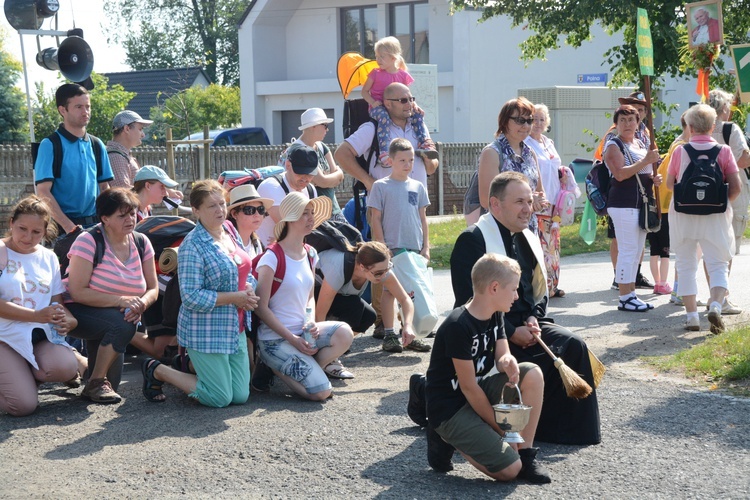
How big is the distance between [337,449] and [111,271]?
221 centimetres

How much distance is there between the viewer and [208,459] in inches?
216

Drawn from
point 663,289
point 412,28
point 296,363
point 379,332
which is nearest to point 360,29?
point 412,28

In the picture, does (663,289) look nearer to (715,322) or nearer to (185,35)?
(715,322)

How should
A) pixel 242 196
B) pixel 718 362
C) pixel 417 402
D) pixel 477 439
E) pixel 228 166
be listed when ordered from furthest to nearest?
pixel 228 166
pixel 242 196
pixel 718 362
pixel 417 402
pixel 477 439

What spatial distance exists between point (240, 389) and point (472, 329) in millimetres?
2200

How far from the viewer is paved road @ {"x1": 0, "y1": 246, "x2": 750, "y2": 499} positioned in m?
5.00

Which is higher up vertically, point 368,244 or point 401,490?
point 368,244

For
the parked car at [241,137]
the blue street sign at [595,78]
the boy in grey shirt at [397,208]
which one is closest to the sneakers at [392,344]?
the boy in grey shirt at [397,208]

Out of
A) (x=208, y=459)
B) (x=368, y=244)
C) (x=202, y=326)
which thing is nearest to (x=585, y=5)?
(x=368, y=244)

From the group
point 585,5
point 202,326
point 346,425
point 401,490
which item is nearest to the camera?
point 401,490

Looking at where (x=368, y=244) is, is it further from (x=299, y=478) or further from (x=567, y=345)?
(x=299, y=478)

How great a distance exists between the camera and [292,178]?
823 cm

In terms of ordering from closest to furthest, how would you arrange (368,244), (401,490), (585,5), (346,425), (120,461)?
(401,490) → (120,461) → (346,425) → (368,244) → (585,5)

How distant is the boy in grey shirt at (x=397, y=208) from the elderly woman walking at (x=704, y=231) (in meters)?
2.30
